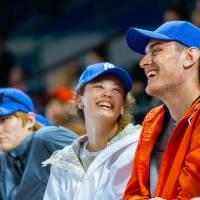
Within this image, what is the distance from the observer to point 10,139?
4188 mm

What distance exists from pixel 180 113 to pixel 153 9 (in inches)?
176

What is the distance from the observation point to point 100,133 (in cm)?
367

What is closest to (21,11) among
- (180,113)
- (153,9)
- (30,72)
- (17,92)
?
(30,72)

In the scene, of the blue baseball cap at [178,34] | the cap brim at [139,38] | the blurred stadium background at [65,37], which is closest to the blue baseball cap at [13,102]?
the cap brim at [139,38]

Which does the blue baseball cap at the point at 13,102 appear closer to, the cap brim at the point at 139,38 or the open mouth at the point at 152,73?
the cap brim at the point at 139,38

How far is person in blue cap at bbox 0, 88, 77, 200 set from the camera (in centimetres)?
400

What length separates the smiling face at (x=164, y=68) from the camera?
3.03 meters

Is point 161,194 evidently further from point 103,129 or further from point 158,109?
point 103,129

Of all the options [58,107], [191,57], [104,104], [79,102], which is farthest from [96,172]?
[58,107]

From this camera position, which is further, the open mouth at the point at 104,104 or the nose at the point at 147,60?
the open mouth at the point at 104,104

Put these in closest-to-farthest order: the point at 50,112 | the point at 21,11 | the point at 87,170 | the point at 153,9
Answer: the point at 87,170
the point at 50,112
the point at 153,9
the point at 21,11

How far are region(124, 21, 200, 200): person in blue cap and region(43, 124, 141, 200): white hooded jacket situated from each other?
0.79 ft

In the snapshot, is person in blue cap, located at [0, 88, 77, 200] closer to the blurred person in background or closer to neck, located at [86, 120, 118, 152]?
neck, located at [86, 120, 118, 152]

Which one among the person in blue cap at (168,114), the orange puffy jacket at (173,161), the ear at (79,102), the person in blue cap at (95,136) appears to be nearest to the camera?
the orange puffy jacket at (173,161)
